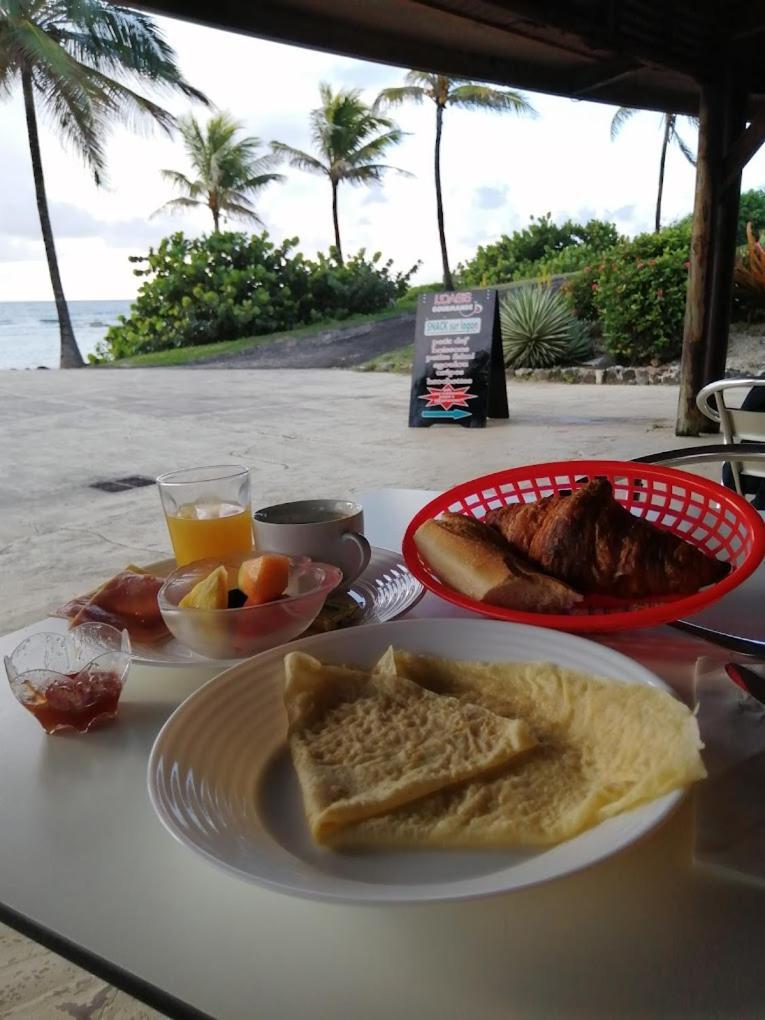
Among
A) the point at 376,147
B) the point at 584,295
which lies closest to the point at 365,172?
the point at 376,147

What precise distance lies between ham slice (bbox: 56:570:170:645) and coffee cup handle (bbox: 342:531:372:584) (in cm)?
24

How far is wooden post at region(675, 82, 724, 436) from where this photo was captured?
17.2 feet

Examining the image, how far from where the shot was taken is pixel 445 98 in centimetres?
1877

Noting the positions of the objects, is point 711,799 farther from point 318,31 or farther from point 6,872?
point 318,31

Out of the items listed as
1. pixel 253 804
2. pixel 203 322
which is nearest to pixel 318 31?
pixel 253 804

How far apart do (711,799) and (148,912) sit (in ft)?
1.35

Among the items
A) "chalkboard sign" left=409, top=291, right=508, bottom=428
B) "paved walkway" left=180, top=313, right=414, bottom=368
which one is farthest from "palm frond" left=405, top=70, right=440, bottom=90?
"chalkboard sign" left=409, top=291, right=508, bottom=428

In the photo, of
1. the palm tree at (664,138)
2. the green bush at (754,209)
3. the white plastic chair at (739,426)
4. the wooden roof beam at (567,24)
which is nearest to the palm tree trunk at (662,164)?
the palm tree at (664,138)

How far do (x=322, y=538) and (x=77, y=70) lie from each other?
1623 cm

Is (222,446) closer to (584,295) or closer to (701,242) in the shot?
(701,242)

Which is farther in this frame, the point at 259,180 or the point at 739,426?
the point at 259,180

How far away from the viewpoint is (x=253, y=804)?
2.11 ft

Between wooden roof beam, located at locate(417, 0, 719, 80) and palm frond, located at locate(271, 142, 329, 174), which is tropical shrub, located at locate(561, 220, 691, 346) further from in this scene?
palm frond, located at locate(271, 142, 329, 174)

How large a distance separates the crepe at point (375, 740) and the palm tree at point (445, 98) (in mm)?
20093
